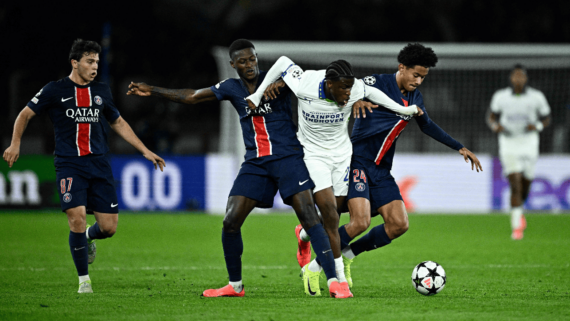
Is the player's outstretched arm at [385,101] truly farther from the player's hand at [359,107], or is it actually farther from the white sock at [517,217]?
the white sock at [517,217]

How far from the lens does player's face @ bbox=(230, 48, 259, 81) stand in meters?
5.66

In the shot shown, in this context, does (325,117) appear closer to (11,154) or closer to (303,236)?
(303,236)

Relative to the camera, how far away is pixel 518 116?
11273 millimetres

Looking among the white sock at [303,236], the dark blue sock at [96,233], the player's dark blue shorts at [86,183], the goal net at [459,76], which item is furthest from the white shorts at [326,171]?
the goal net at [459,76]

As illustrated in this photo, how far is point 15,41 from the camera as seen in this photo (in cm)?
2253

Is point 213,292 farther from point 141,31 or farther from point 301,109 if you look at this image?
point 141,31

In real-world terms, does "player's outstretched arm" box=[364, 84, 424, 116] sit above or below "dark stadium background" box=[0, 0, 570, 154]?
below

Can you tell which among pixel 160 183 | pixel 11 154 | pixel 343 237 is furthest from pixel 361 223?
pixel 160 183

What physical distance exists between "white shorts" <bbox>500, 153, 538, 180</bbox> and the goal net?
4.77m

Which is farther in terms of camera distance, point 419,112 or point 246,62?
point 419,112

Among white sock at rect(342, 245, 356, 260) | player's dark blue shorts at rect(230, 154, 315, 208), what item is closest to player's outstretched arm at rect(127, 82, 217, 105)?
player's dark blue shorts at rect(230, 154, 315, 208)

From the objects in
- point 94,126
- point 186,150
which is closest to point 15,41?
point 186,150

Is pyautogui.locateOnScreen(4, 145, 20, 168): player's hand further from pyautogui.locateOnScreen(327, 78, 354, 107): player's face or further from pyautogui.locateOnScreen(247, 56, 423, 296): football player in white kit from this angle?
pyautogui.locateOnScreen(327, 78, 354, 107): player's face

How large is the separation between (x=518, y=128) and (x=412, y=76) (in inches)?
222
